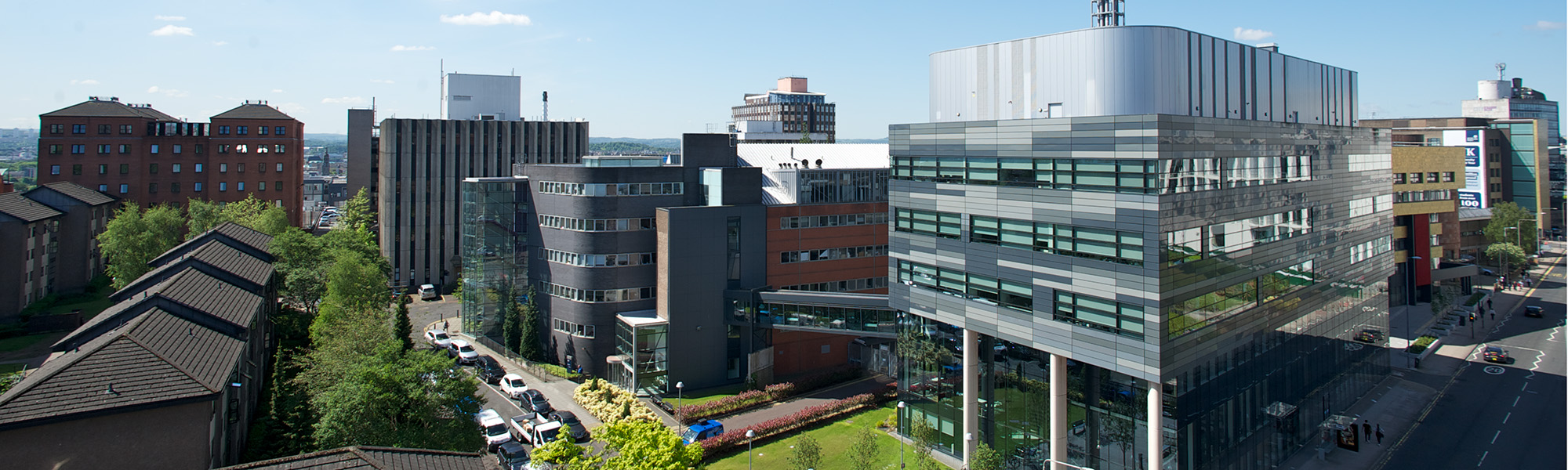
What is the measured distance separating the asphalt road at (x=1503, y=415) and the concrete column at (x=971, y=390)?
2084 cm

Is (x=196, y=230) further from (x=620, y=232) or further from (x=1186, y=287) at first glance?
(x=1186, y=287)

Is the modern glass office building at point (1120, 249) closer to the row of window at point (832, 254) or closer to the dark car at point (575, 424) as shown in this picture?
the row of window at point (832, 254)

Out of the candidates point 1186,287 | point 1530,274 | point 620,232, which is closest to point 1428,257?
point 1530,274

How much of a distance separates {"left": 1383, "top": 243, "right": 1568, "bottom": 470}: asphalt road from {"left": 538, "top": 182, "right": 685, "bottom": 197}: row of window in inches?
1730

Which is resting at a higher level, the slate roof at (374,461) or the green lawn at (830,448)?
the slate roof at (374,461)

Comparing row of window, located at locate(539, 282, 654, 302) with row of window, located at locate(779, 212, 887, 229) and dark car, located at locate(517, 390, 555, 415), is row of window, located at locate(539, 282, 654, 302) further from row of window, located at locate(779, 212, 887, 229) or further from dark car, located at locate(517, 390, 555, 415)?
row of window, located at locate(779, 212, 887, 229)

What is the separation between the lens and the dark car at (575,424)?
151ft

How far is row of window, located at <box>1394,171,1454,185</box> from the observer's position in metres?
80.2

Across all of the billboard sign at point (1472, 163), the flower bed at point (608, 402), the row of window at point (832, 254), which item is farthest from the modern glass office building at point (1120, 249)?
the billboard sign at point (1472, 163)

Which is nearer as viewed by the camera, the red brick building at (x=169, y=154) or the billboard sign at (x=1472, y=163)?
the red brick building at (x=169, y=154)

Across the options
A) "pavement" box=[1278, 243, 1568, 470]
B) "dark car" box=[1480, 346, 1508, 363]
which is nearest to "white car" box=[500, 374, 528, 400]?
"pavement" box=[1278, 243, 1568, 470]

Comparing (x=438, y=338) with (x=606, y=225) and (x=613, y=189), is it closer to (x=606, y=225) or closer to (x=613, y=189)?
(x=606, y=225)

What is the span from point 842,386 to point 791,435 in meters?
10.7

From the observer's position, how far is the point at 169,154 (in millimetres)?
104812
